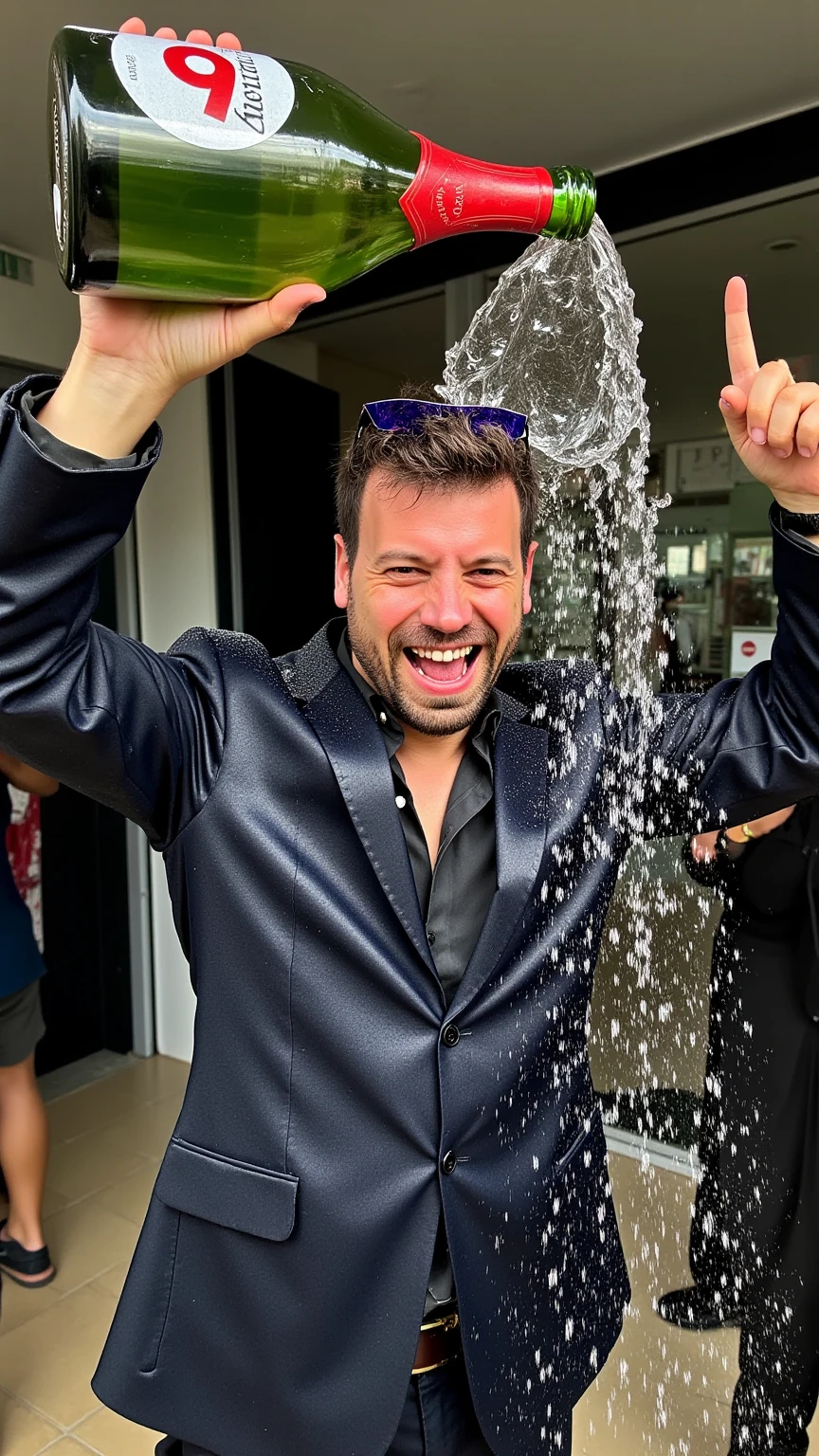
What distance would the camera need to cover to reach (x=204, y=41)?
2.52ft

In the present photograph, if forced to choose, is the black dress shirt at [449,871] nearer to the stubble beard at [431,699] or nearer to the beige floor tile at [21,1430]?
the stubble beard at [431,699]

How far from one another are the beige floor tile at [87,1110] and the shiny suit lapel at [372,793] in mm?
2830

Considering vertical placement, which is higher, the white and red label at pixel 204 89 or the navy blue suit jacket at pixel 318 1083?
the white and red label at pixel 204 89

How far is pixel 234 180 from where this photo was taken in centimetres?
78

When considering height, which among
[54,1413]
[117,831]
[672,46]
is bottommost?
[54,1413]

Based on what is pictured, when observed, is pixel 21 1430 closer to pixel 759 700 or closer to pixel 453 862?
pixel 453 862

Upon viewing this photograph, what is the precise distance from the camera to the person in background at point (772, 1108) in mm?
1804

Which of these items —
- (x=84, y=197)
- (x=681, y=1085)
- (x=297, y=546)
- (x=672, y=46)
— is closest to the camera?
(x=84, y=197)

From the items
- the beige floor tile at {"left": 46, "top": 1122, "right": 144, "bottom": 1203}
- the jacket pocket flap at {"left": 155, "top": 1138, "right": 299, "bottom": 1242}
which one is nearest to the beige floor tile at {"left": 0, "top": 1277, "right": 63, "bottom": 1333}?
the beige floor tile at {"left": 46, "top": 1122, "right": 144, "bottom": 1203}

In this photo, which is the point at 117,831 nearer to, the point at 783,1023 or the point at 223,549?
the point at 223,549

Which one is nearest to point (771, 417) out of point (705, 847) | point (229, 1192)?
point (229, 1192)

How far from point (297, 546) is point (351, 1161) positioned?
9.47ft

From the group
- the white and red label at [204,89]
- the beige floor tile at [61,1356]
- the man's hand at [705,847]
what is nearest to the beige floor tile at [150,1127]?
the beige floor tile at [61,1356]

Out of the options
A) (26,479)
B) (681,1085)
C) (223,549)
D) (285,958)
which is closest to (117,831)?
(223,549)
